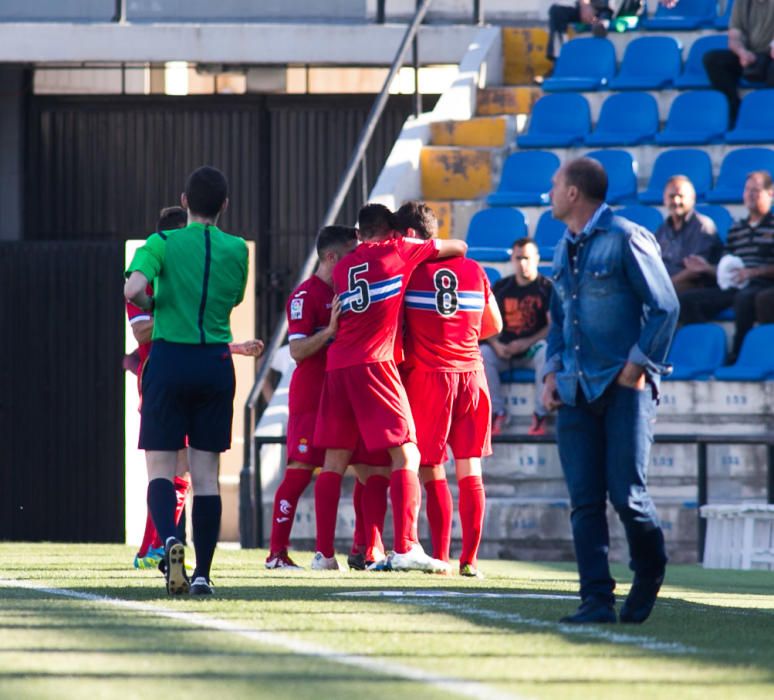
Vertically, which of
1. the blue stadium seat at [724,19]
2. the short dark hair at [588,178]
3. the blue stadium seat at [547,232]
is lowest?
the short dark hair at [588,178]

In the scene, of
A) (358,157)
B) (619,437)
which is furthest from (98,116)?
(619,437)

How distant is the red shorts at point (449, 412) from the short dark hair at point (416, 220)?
2.24 ft

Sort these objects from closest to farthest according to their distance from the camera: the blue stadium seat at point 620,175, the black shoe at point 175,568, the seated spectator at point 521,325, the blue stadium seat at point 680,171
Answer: the black shoe at point 175,568 < the seated spectator at point 521,325 < the blue stadium seat at point 680,171 < the blue stadium seat at point 620,175

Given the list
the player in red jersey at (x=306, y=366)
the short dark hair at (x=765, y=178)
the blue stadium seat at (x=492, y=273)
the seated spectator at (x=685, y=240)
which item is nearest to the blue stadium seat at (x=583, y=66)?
the blue stadium seat at (x=492, y=273)

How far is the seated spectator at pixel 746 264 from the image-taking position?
13.4m

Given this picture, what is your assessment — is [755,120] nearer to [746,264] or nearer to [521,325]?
[746,264]

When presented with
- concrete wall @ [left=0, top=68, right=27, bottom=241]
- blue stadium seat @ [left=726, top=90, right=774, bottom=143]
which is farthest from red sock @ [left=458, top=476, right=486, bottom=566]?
concrete wall @ [left=0, top=68, right=27, bottom=241]

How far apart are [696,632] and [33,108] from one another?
596 inches

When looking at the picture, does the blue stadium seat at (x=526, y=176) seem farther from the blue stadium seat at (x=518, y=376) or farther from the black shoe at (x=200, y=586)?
the black shoe at (x=200, y=586)

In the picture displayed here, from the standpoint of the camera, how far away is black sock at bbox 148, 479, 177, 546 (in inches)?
286

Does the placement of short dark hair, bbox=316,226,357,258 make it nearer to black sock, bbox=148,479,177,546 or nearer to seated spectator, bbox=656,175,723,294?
black sock, bbox=148,479,177,546

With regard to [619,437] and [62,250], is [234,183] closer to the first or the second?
[62,250]

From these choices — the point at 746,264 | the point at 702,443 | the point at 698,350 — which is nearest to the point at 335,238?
the point at 702,443

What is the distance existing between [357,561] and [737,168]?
6986 mm
